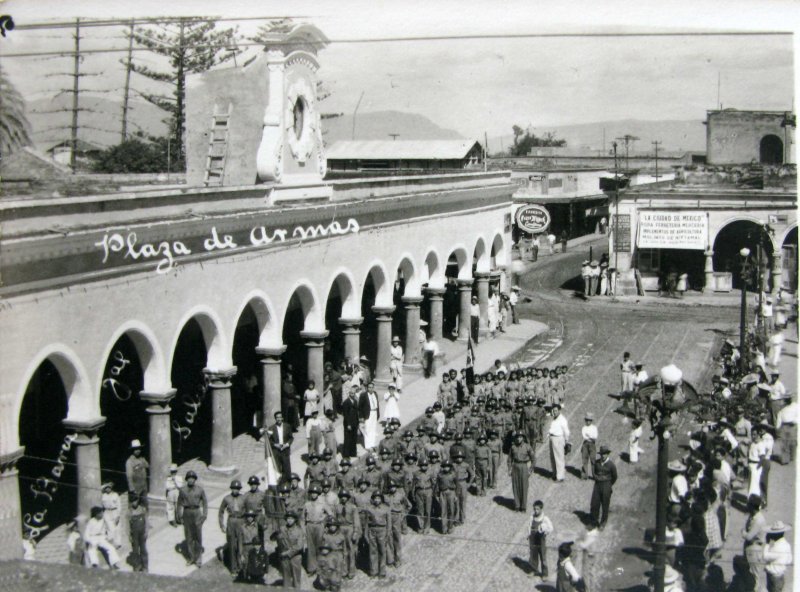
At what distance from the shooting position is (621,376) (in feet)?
78.2

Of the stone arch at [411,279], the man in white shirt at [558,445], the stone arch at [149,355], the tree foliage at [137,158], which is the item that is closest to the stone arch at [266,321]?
the stone arch at [149,355]

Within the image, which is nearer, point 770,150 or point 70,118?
point 70,118

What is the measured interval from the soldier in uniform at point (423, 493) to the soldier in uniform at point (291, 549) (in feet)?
8.13

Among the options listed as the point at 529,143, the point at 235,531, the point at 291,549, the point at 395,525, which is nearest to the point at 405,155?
the point at 529,143

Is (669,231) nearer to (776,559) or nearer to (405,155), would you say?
(405,155)

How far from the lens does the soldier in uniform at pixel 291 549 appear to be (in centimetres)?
1300

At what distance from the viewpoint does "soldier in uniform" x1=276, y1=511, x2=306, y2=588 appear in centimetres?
1300

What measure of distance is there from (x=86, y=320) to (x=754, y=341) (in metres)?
14.8

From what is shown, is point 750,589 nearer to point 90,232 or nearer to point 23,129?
point 90,232

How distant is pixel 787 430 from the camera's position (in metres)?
16.0

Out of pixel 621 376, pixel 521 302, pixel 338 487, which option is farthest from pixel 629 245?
pixel 338 487

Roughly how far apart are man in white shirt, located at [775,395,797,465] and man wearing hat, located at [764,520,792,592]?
154 inches

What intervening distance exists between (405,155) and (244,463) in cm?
2880

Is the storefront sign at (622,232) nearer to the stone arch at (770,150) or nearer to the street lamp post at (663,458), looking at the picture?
the stone arch at (770,150)
